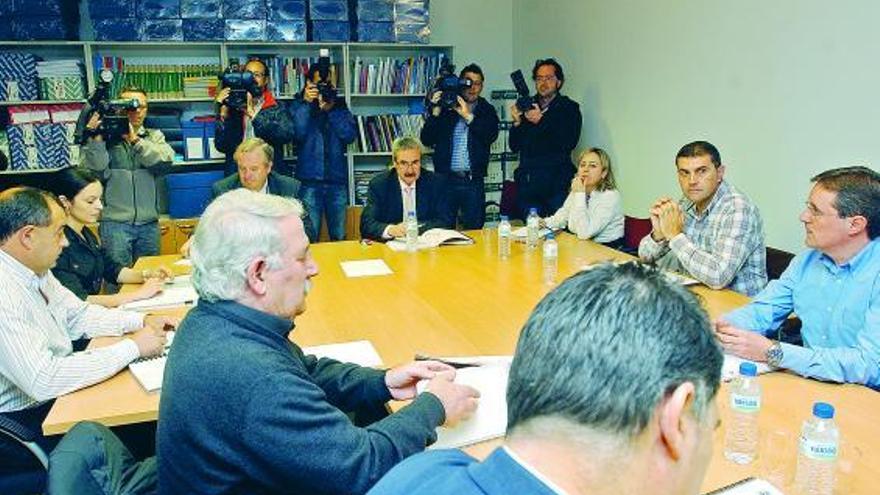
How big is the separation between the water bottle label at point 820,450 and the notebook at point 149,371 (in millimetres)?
1509

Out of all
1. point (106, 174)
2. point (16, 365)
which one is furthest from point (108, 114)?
point (16, 365)

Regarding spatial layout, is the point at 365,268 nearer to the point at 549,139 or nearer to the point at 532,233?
the point at 532,233

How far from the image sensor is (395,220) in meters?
4.16

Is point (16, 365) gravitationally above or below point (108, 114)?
below

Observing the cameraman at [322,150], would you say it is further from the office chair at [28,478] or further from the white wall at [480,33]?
the office chair at [28,478]

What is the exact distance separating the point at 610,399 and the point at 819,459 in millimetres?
854

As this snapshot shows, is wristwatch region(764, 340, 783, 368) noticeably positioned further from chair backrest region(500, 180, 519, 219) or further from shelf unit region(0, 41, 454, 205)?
shelf unit region(0, 41, 454, 205)

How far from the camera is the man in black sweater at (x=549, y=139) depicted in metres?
4.99

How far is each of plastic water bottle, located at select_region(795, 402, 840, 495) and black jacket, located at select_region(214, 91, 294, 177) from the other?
4.05 meters

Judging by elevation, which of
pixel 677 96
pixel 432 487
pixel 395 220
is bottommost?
pixel 395 220

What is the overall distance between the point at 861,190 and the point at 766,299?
0.46 meters

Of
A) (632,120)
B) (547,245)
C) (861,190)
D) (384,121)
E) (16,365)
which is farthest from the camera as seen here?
(384,121)

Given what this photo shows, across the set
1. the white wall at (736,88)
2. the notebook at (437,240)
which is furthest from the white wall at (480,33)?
the notebook at (437,240)

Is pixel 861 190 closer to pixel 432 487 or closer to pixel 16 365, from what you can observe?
pixel 432 487
